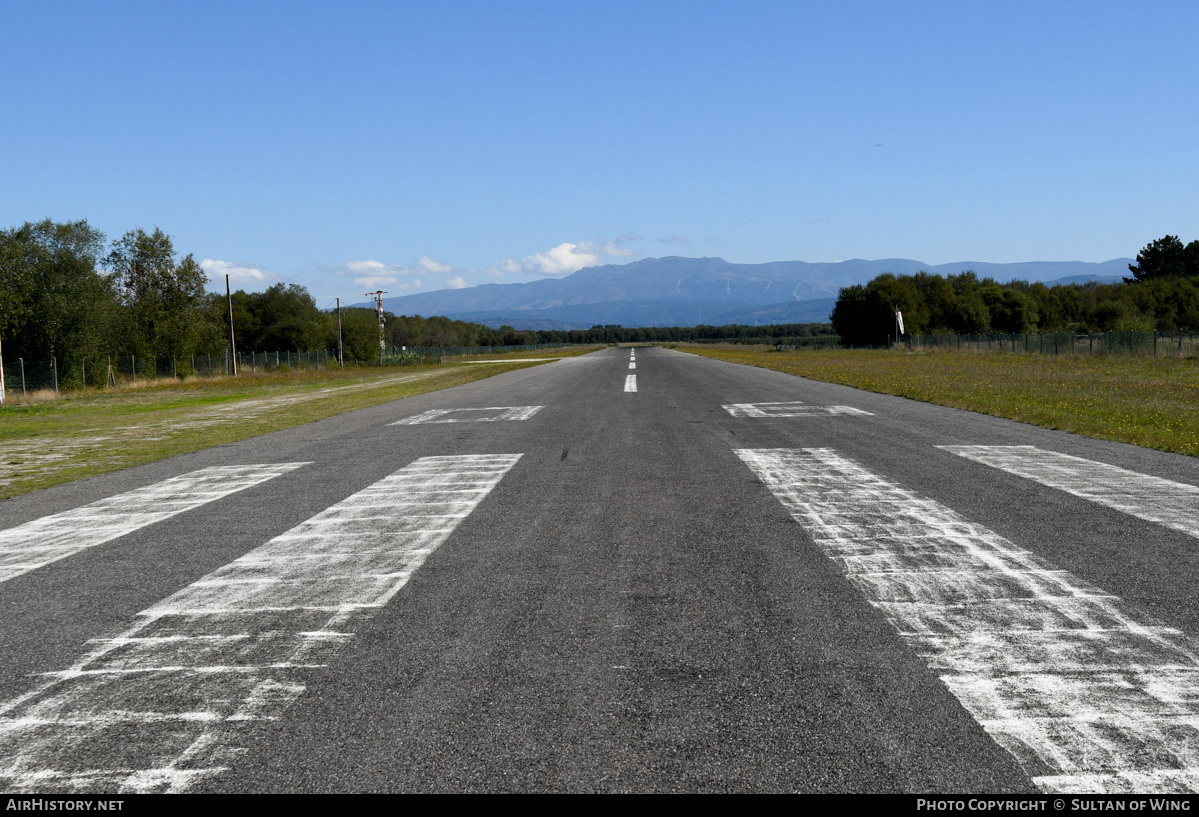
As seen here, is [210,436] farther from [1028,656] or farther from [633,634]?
[1028,656]

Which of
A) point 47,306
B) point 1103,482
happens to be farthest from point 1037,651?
point 47,306

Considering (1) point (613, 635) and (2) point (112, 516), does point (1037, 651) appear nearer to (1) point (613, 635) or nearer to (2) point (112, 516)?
(1) point (613, 635)

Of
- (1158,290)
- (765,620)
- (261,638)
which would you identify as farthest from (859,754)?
(1158,290)

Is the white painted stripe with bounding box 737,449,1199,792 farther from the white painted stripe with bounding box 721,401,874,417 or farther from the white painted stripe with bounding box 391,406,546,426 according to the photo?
the white painted stripe with bounding box 391,406,546,426

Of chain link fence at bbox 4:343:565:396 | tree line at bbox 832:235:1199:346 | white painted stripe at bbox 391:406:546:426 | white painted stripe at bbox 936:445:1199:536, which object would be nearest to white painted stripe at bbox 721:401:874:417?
white painted stripe at bbox 391:406:546:426

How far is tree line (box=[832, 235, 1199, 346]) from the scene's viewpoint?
90.0 metres

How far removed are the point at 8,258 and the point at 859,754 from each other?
4346 centimetres

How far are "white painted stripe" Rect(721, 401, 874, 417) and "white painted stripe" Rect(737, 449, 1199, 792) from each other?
354 inches

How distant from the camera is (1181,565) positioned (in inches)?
194

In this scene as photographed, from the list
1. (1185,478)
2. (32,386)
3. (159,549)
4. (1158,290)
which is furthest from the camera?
(1158,290)

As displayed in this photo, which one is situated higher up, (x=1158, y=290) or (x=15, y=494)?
(x=1158, y=290)

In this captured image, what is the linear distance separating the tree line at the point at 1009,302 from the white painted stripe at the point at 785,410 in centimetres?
8358

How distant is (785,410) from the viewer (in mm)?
16047

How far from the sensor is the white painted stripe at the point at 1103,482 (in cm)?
645
